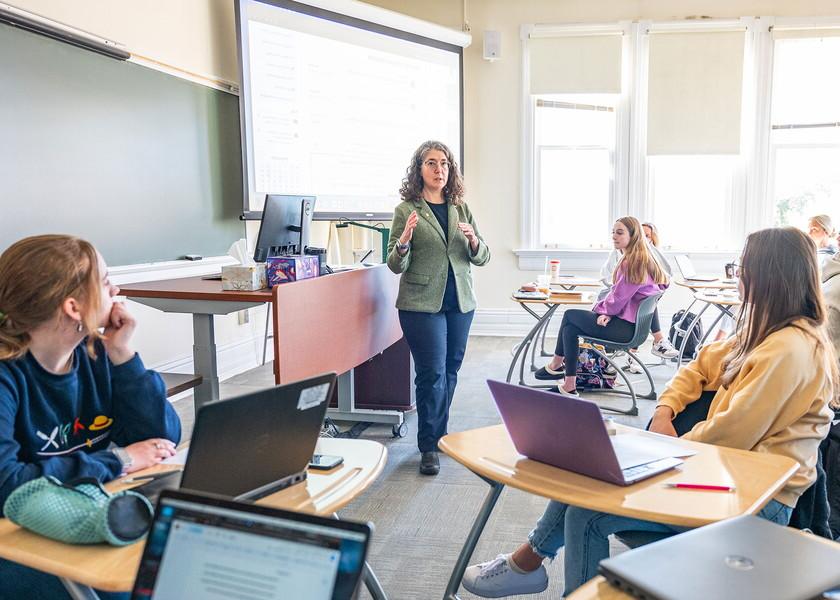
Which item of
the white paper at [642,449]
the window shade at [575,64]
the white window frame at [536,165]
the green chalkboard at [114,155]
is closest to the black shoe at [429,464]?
the white paper at [642,449]

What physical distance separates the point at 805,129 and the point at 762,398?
5287 millimetres

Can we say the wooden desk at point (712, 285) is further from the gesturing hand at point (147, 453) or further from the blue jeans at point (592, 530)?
the gesturing hand at point (147, 453)

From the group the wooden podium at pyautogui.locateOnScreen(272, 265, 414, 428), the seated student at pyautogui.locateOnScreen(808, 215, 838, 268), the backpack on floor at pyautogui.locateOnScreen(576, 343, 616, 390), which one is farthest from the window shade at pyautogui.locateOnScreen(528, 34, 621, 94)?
the wooden podium at pyautogui.locateOnScreen(272, 265, 414, 428)

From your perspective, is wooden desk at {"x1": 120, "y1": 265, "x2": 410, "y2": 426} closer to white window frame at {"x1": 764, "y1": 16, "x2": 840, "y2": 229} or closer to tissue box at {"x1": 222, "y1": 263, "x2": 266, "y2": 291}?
tissue box at {"x1": 222, "y1": 263, "x2": 266, "y2": 291}

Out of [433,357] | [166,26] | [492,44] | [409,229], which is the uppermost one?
[492,44]

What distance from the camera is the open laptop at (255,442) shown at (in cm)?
101

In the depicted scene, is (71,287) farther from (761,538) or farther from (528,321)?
(528,321)

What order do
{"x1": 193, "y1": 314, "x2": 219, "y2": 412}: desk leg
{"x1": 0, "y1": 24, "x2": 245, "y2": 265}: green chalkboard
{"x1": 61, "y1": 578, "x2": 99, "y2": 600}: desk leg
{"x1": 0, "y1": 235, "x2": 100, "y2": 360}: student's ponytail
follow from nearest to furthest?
{"x1": 61, "y1": 578, "x2": 99, "y2": 600}: desk leg < {"x1": 0, "y1": 235, "x2": 100, "y2": 360}: student's ponytail < {"x1": 193, "y1": 314, "x2": 219, "y2": 412}: desk leg < {"x1": 0, "y1": 24, "x2": 245, "y2": 265}: green chalkboard

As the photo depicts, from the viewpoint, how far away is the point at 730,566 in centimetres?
85

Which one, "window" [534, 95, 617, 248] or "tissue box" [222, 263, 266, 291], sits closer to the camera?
"tissue box" [222, 263, 266, 291]

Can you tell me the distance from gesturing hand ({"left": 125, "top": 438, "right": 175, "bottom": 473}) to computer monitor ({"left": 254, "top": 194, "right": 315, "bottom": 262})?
1.49 meters

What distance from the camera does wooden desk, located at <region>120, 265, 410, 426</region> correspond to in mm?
2498

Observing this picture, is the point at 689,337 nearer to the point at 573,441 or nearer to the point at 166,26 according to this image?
the point at 166,26

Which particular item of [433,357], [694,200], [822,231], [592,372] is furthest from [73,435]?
[694,200]
